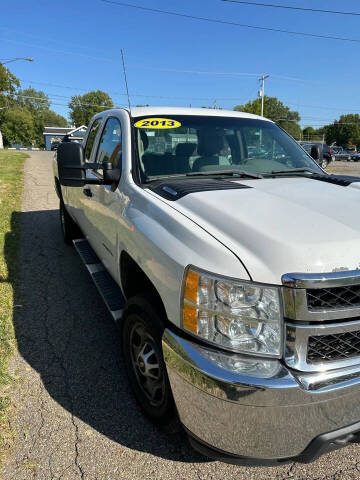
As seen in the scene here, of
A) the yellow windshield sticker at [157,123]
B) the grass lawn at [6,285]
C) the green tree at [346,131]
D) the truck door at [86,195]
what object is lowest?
the grass lawn at [6,285]

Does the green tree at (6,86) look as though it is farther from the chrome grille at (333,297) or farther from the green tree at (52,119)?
the chrome grille at (333,297)

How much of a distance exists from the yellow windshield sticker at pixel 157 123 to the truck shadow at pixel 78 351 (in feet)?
6.24

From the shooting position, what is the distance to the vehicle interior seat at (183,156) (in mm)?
2852

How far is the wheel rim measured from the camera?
84.0 inches

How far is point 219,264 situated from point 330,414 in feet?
2.56

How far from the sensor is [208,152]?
301cm

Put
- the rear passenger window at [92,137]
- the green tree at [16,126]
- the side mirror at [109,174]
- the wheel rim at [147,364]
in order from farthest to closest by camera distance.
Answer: the green tree at [16,126], the rear passenger window at [92,137], the side mirror at [109,174], the wheel rim at [147,364]

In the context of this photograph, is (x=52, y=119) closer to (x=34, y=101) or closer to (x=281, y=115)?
(x=34, y=101)

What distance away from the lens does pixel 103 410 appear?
242 centimetres

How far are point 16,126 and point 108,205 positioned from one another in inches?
3571

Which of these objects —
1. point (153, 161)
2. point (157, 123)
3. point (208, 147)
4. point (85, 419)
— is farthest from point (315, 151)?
point (85, 419)

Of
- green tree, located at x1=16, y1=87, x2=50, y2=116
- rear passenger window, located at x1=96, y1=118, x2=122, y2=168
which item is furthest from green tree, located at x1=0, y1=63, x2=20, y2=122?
rear passenger window, located at x1=96, y1=118, x2=122, y2=168

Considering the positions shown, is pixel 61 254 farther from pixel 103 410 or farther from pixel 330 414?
pixel 330 414

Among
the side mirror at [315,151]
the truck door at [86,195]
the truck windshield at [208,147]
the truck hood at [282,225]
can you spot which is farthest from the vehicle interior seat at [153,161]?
the side mirror at [315,151]
